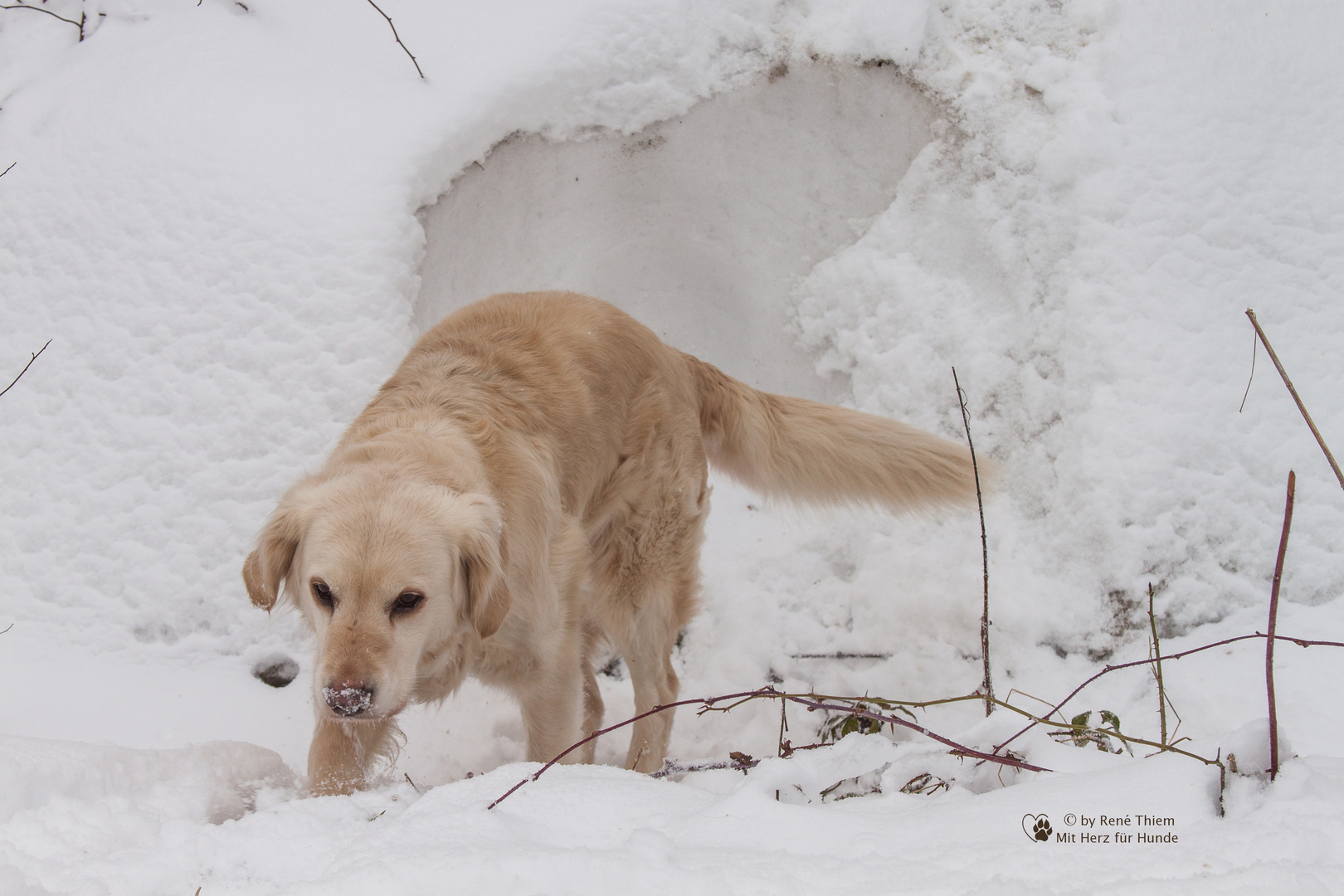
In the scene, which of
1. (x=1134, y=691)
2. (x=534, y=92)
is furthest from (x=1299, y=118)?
(x=534, y=92)

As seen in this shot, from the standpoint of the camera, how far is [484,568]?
6.53ft

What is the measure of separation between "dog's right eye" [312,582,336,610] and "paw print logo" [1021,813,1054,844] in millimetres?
1427

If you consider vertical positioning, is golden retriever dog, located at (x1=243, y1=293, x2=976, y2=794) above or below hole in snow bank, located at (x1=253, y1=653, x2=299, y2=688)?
above

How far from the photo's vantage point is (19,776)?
153 cm

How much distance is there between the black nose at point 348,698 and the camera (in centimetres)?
168

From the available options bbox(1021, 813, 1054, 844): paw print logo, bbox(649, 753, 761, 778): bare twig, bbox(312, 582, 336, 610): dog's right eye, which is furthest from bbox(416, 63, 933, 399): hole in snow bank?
bbox(1021, 813, 1054, 844): paw print logo

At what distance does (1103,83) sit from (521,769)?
3465mm

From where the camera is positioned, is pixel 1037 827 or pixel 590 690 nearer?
pixel 1037 827

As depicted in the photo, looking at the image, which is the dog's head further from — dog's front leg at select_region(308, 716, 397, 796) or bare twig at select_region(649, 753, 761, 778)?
bare twig at select_region(649, 753, 761, 778)

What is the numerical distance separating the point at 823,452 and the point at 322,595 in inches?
64.2

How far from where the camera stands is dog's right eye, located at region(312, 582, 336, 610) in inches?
73.3

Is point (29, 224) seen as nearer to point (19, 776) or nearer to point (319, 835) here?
point (19, 776)

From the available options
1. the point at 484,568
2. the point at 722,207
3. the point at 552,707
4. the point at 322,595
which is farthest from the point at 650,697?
the point at 722,207

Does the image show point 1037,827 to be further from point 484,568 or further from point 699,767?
point 484,568
